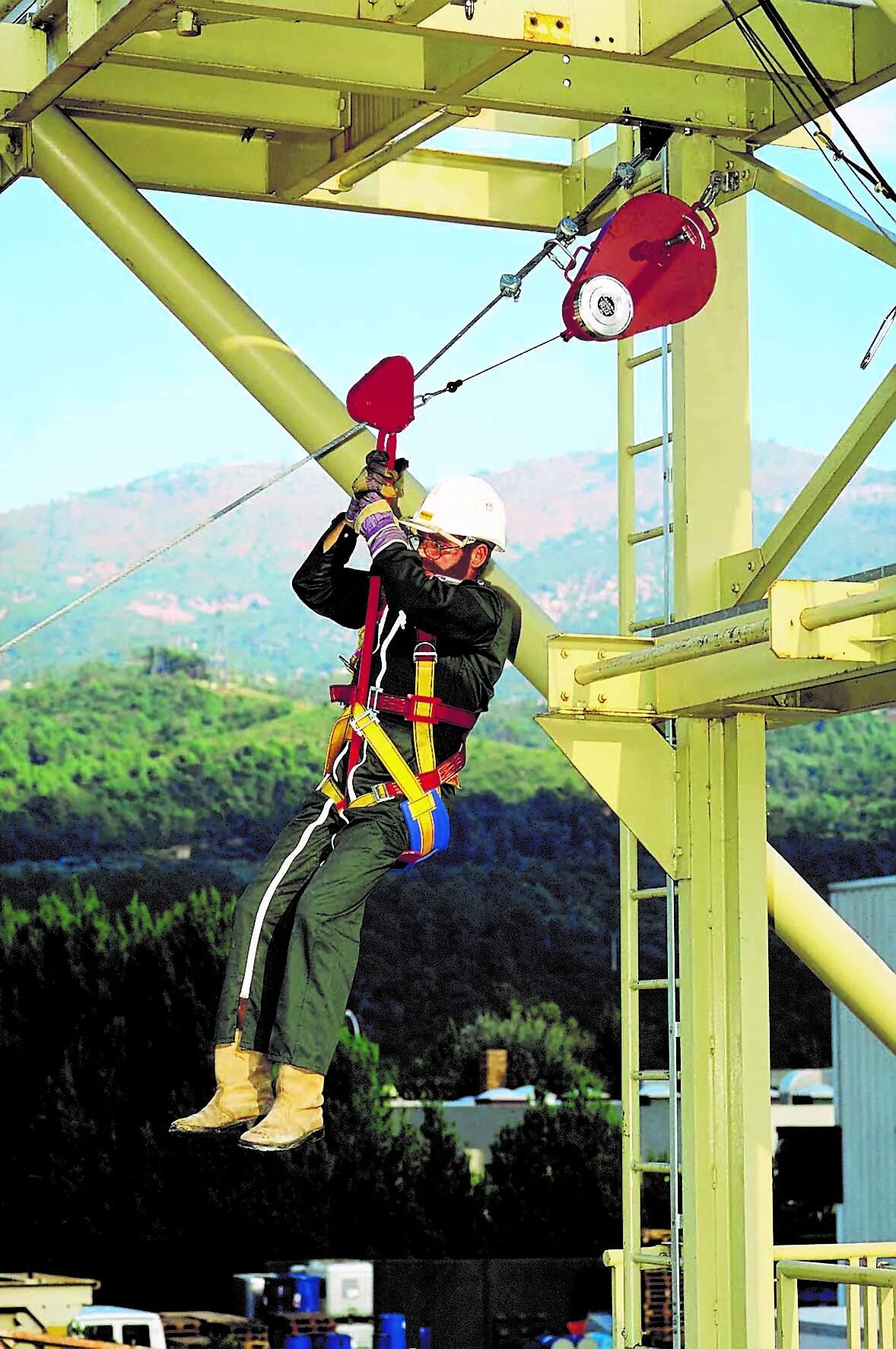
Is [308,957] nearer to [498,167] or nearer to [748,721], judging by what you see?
[748,721]

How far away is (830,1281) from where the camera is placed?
7316 millimetres

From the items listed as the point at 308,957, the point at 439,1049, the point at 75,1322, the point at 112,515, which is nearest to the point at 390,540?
the point at 308,957

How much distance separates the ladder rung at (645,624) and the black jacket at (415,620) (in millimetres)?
1375

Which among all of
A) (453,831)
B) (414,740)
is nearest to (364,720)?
(414,740)

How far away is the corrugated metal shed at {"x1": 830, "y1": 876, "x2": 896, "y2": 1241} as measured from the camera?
30.7m

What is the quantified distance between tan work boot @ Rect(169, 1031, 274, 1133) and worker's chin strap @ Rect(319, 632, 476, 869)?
698 mm

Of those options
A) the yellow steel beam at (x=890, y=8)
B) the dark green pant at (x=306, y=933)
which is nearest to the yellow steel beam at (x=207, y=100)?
the yellow steel beam at (x=890, y=8)

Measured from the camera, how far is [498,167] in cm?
845

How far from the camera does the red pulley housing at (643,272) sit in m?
6.45

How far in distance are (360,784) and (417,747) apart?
193 mm

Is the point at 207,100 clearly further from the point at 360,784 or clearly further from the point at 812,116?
the point at 360,784

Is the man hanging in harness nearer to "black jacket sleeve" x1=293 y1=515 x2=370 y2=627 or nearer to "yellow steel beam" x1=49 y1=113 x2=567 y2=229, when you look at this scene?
"black jacket sleeve" x1=293 y1=515 x2=370 y2=627

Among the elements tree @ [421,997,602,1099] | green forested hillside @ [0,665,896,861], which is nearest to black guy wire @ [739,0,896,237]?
tree @ [421,997,602,1099]

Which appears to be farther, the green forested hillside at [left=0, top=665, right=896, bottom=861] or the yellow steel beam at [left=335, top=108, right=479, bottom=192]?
the green forested hillside at [left=0, top=665, right=896, bottom=861]
